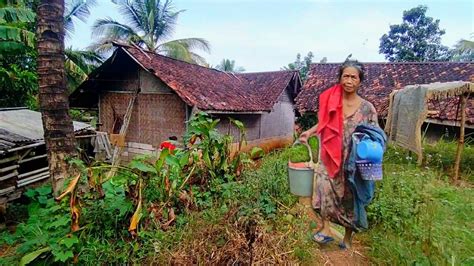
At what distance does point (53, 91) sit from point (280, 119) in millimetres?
12395

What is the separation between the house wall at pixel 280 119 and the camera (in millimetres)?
13453

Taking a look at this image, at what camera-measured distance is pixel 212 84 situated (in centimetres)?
1108

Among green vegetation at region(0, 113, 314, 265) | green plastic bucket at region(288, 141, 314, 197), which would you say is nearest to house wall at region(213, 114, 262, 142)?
green vegetation at region(0, 113, 314, 265)

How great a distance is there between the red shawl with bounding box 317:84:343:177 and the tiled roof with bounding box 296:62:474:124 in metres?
7.40

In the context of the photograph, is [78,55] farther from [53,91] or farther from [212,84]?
[53,91]

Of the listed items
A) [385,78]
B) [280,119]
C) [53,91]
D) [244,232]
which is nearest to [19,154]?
[53,91]

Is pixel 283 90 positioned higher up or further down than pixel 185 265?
higher up

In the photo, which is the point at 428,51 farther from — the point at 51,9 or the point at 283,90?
the point at 51,9

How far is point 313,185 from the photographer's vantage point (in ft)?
9.09

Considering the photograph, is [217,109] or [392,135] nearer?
[392,135]

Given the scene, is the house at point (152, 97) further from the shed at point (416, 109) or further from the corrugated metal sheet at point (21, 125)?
the shed at point (416, 109)

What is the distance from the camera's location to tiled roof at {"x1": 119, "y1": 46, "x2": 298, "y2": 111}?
325 inches

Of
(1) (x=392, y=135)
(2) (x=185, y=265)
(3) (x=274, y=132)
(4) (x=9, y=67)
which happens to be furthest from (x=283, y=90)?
(2) (x=185, y=265)

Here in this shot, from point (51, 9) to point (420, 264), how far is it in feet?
14.4
